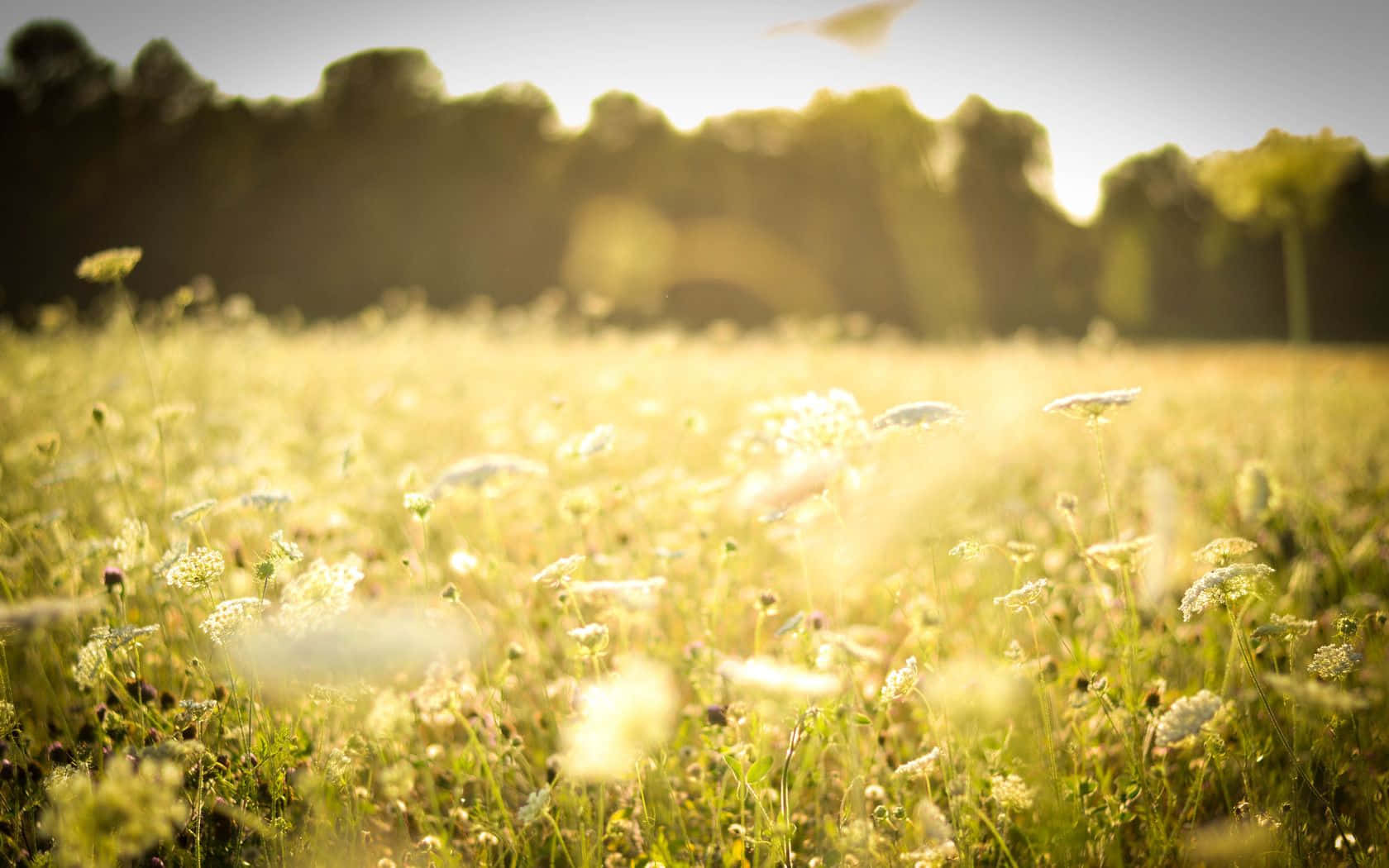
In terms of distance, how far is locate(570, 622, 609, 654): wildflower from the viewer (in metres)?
1.46

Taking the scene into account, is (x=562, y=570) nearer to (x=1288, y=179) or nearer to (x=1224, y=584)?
(x=1224, y=584)

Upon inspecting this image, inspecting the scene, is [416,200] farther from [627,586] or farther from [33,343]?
[627,586]

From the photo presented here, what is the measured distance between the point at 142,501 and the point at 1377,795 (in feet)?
12.8

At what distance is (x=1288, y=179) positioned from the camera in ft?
13.0

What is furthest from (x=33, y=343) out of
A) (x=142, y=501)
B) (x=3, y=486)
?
(x=142, y=501)

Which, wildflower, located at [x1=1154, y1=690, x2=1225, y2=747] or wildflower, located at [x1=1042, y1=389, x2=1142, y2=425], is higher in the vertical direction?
wildflower, located at [x1=1042, y1=389, x2=1142, y2=425]

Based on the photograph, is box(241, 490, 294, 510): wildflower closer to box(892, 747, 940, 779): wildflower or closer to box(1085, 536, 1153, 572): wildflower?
box(892, 747, 940, 779): wildflower

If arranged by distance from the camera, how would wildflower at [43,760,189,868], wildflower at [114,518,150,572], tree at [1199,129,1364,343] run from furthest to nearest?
tree at [1199,129,1364,343]
wildflower at [114,518,150,572]
wildflower at [43,760,189,868]

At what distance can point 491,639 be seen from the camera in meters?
2.67

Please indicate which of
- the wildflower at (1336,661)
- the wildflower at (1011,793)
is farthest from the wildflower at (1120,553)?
the wildflower at (1011,793)

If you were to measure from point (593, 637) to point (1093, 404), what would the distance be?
1.16 meters

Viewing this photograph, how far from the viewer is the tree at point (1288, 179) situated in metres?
3.75

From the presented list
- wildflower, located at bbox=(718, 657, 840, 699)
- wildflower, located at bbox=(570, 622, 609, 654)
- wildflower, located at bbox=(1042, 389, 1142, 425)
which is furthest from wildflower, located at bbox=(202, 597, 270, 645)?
wildflower, located at bbox=(1042, 389, 1142, 425)

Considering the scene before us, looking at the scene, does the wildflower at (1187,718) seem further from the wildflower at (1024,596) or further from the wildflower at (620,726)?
the wildflower at (620,726)
